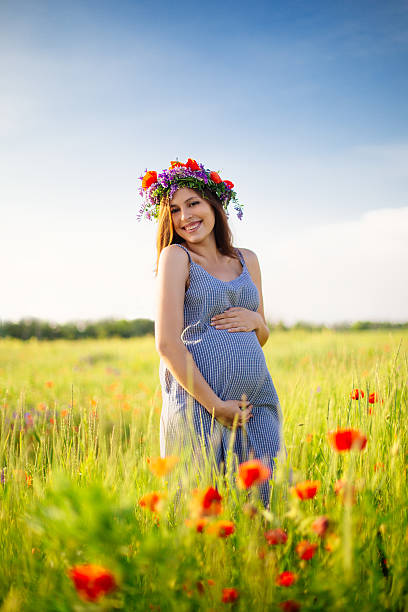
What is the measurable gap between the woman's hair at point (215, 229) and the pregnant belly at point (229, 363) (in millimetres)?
618

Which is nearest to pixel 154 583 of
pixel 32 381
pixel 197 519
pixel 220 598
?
pixel 220 598

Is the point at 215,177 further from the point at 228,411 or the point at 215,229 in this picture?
the point at 228,411

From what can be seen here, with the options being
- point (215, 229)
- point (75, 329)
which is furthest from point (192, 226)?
point (75, 329)

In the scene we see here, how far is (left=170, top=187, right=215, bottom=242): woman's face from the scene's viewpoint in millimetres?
2447

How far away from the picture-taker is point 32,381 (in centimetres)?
610

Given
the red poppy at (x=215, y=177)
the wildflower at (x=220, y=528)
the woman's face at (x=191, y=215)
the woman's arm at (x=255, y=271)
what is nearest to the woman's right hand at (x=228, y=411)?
the woman's arm at (x=255, y=271)

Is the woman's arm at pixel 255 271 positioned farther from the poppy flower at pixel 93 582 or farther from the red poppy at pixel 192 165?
the poppy flower at pixel 93 582

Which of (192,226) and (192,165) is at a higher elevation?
(192,165)

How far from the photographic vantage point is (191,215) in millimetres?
2451

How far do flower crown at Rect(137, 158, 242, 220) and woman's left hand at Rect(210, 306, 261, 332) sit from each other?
2.47 ft

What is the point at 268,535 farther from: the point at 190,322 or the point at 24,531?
the point at 190,322

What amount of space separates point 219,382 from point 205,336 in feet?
0.77

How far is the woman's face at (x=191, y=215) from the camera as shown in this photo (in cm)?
245

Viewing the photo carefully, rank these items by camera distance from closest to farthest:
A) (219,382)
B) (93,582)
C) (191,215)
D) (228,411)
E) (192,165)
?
(93,582), (228,411), (219,382), (191,215), (192,165)
